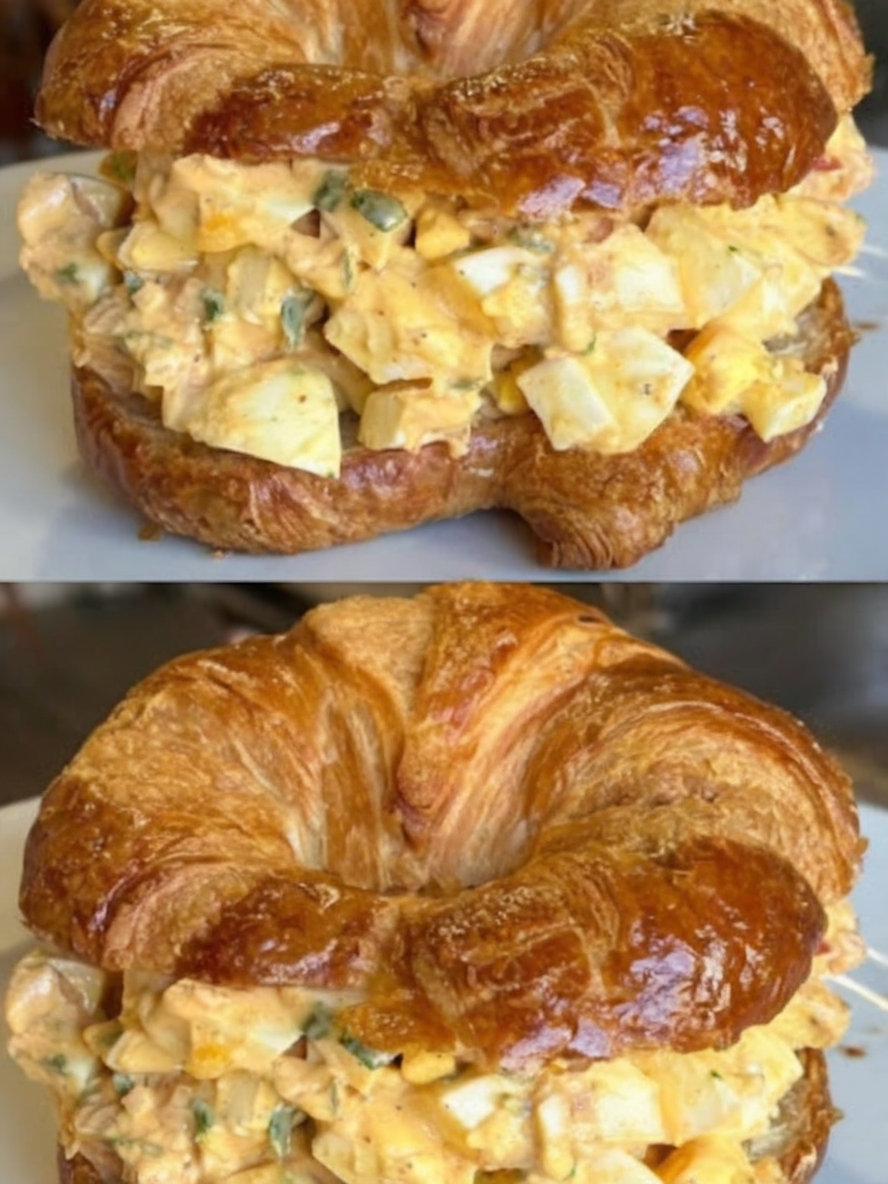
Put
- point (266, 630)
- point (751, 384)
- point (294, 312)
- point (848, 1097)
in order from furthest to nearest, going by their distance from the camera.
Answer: point (266, 630), point (751, 384), point (294, 312), point (848, 1097)

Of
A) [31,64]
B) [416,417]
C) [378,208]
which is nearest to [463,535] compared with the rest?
[416,417]

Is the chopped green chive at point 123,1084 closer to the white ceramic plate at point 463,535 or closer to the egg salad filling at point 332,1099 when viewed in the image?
the egg salad filling at point 332,1099

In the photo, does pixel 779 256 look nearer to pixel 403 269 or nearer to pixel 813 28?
pixel 813 28

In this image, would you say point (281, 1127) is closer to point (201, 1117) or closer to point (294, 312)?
point (201, 1117)

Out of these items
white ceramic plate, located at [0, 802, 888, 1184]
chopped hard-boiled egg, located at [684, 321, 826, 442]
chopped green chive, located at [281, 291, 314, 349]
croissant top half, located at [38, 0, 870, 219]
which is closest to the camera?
white ceramic plate, located at [0, 802, 888, 1184]

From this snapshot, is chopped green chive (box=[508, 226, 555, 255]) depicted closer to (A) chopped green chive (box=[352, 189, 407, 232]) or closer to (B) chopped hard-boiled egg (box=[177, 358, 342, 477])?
(A) chopped green chive (box=[352, 189, 407, 232])

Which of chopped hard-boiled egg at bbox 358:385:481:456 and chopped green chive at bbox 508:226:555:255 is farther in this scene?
chopped hard-boiled egg at bbox 358:385:481:456

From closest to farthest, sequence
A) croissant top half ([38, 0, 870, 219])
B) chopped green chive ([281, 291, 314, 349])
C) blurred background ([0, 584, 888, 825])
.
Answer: croissant top half ([38, 0, 870, 219]) → chopped green chive ([281, 291, 314, 349]) → blurred background ([0, 584, 888, 825])

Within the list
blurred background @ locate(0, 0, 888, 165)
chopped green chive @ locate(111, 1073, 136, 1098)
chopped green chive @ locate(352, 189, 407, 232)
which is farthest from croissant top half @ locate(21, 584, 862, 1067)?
blurred background @ locate(0, 0, 888, 165)

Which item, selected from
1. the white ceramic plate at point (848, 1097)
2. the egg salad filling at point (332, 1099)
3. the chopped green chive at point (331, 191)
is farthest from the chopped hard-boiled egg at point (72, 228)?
the egg salad filling at point (332, 1099)
